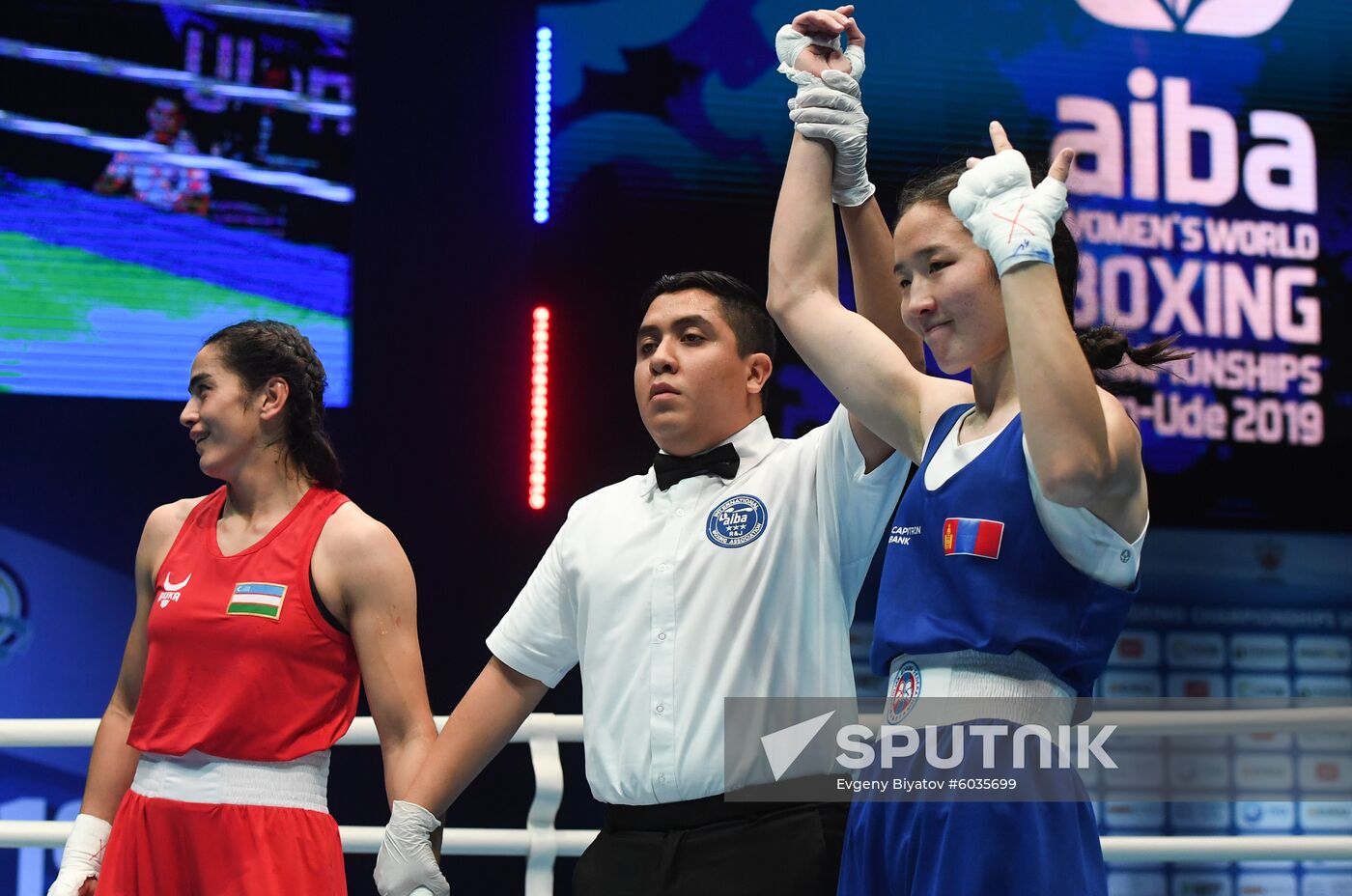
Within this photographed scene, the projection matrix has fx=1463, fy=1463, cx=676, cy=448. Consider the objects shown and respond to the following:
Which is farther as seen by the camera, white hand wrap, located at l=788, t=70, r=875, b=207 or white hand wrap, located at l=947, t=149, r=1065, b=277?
white hand wrap, located at l=788, t=70, r=875, b=207

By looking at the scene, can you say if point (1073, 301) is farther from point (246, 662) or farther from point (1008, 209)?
point (246, 662)

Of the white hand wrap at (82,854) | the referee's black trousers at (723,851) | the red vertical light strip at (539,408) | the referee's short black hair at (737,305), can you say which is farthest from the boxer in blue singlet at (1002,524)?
the red vertical light strip at (539,408)

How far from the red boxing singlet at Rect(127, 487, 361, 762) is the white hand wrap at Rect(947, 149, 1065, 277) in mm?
1315

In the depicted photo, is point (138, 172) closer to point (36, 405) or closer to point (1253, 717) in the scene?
point (36, 405)

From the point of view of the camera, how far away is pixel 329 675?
2.41 metres

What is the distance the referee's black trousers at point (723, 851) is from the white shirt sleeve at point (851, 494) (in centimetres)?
36

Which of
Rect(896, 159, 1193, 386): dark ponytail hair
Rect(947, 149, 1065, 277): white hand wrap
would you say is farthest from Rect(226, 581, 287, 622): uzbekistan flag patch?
Rect(947, 149, 1065, 277): white hand wrap

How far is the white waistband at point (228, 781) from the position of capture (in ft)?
7.61

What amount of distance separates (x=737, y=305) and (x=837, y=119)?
19.0 inches

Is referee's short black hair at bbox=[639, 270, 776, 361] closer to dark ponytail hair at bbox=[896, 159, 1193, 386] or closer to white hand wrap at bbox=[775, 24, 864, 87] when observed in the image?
white hand wrap at bbox=[775, 24, 864, 87]

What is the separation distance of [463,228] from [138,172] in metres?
0.96

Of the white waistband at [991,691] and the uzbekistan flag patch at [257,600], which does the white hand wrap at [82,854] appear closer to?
the uzbekistan flag patch at [257,600]

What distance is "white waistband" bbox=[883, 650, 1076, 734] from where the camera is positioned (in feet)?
5.10

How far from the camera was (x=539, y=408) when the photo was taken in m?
4.36
